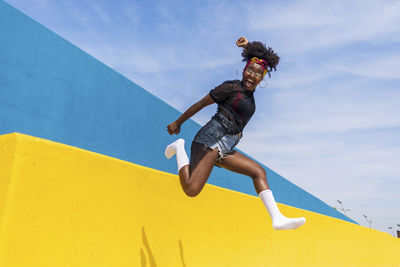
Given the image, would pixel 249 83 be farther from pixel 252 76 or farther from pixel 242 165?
pixel 242 165

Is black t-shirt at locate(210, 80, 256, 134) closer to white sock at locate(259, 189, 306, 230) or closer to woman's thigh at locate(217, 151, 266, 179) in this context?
woman's thigh at locate(217, 151, 266, 179)

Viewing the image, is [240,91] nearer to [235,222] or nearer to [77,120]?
[235,222]

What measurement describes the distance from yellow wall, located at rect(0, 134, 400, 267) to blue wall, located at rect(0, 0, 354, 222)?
3.13 meters

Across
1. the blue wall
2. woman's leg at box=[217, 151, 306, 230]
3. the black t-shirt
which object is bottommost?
woman's leg at box=[217, 151, 306, 230]

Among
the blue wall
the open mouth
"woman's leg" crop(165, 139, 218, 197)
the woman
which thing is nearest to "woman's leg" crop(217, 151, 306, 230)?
the woman

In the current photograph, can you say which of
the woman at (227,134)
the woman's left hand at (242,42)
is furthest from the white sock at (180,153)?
the woman's left hand at (242,42)

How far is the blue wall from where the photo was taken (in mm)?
5449

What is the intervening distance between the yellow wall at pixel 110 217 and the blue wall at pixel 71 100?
3133mm

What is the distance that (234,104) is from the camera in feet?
10.3

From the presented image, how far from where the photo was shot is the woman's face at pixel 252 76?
10.5 feet

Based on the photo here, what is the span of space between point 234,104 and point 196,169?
2.03ft

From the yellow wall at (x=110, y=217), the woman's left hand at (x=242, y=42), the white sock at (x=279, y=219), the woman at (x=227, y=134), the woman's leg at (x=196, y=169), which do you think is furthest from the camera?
the woman's left hand at (x=242, y=42)

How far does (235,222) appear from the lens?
4.14m

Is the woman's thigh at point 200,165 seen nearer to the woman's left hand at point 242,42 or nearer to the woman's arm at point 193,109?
the woman's arm at point 193,109
